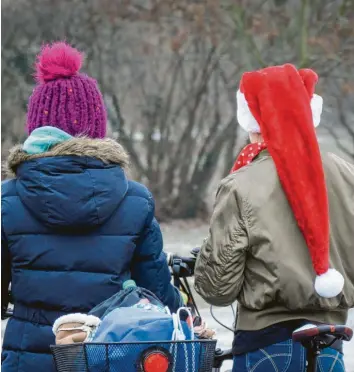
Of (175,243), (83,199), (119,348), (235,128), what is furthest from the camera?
(235,128)

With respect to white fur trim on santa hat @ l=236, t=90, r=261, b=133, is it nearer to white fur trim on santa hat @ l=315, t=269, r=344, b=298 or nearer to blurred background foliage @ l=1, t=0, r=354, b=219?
white fur trim on santa hat @ l=315, t=269, r=344, b=298

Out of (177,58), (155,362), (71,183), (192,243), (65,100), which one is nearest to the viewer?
(155,362)

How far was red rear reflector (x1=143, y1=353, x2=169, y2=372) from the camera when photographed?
3049mm

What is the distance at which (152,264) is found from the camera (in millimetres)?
4023

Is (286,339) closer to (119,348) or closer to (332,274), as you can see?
(332,274)

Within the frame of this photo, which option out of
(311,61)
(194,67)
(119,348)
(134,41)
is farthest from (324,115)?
(119,348)

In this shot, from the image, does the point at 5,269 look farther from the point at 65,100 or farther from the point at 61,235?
the point at 65,100

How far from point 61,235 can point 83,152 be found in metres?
0.32

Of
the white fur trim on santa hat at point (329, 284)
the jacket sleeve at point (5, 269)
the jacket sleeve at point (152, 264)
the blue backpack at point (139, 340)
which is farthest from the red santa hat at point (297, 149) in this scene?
the jacket sleeve at point (5, 269)

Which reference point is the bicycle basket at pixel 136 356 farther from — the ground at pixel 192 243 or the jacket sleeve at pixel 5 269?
the ground at pixel 192 243

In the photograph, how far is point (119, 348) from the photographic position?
308cm

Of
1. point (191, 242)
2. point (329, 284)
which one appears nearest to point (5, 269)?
point (329, 284)

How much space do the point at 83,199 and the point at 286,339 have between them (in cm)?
93

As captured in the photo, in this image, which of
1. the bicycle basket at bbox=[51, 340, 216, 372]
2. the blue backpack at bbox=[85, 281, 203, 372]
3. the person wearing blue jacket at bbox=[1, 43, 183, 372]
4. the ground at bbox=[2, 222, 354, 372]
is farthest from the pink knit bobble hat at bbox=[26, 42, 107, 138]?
the ground at bbox=[2, 222, 354, 372]
